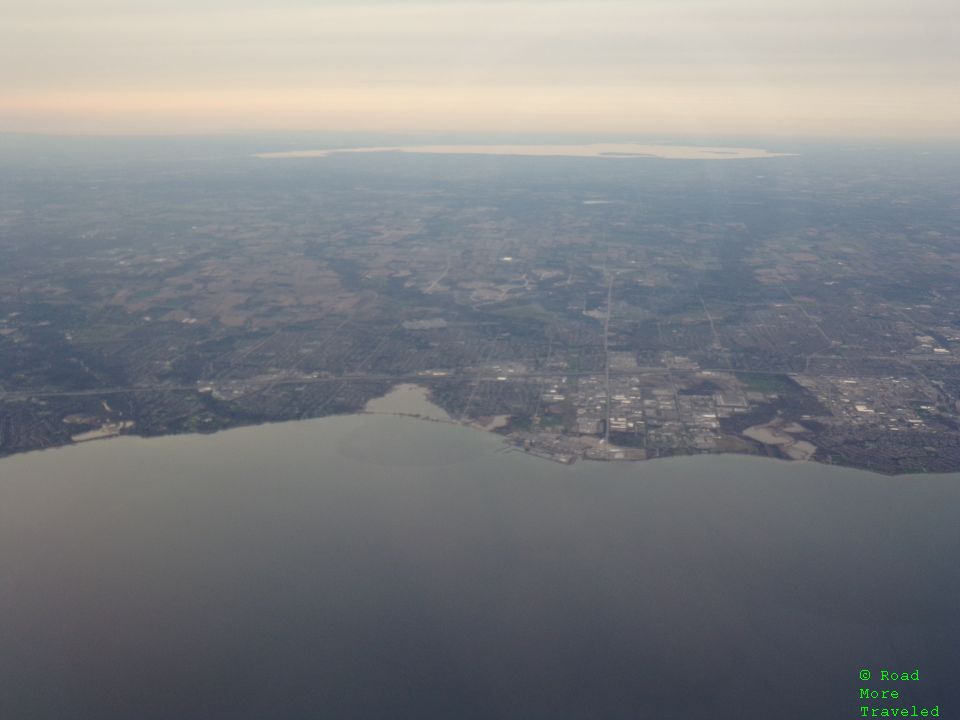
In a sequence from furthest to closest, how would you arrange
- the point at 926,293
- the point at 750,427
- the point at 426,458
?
the point at 926,293 → the point at 750,427 → the point at 426,458

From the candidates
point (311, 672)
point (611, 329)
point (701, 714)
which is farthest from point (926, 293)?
point (311, 672)

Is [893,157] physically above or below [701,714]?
above

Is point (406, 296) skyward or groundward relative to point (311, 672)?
skyward

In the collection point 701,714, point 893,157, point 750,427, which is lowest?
point 701,714

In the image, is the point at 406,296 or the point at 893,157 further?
the point at 893,157

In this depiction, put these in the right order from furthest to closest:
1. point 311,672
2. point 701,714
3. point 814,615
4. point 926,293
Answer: point 926,293, point 814,615, point 311,672, point 701,714

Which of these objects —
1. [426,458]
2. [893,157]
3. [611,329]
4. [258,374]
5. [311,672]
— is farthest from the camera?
[893,157]

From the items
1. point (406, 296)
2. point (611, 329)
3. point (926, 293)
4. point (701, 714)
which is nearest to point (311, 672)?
point (701, 714)

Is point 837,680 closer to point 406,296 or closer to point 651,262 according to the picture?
point 406,296

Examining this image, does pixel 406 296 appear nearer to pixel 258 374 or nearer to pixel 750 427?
pixel 258 374
